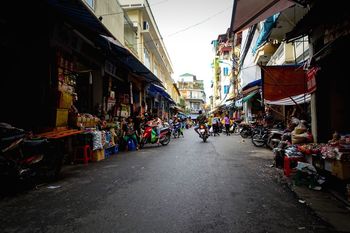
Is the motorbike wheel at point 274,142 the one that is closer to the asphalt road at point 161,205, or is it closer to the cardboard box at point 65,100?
the asphalt road at point 161,205

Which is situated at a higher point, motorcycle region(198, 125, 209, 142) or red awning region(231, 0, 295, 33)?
red awning region(231, 0, 295, 33)

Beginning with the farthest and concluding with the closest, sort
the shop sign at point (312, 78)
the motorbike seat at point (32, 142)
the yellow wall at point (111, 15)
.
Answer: the yellow wall at point (111, 15)
the shop sign at point (312, 78)
the motorbike seat at point (32, 142)

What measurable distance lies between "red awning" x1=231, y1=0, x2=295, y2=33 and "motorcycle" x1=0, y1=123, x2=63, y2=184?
547 cm

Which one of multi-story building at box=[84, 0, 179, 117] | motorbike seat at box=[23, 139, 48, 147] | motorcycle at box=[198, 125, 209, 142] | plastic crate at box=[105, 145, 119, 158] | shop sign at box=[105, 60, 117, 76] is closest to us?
motorbike seat at box=[23, 139, 48, 147]

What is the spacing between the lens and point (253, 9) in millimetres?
5531

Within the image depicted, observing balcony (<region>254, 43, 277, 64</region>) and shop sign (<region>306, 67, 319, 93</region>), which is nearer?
shop sign (<region>306, 67, 319, 93</region>)

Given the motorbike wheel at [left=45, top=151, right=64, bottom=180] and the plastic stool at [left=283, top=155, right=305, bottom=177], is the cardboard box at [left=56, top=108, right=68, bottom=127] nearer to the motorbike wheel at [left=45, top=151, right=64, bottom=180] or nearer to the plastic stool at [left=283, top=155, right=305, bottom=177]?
the motorbike wheel at [left=45, top=151, right=64, bottom=180]

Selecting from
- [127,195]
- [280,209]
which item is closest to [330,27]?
[280,209]

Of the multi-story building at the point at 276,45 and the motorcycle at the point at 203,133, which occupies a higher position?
the multi-story building at the point at 276,45

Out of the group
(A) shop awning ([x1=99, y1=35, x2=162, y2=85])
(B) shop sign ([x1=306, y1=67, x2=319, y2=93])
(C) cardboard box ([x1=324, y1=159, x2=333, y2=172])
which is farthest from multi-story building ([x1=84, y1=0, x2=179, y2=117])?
(C) cardboard box ([x1=324, y1=159, x2=333, y2=172])

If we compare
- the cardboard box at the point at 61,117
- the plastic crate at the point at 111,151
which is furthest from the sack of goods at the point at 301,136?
the cardboard box at the point at 61,117

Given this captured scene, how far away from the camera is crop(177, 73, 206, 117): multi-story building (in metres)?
80.7

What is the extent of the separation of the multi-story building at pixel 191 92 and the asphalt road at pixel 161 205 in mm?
Answer: 73524

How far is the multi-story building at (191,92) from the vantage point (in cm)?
8073
